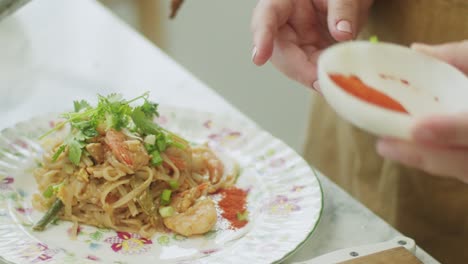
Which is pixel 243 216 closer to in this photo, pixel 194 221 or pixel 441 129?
pixel 194 221

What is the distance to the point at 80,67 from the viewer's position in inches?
66.4

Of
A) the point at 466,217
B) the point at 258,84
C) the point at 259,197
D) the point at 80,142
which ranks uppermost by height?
the point at 80,142

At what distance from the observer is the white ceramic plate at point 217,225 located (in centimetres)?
109

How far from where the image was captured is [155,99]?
1566 millimetres

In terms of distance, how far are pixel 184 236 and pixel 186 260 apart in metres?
0.07

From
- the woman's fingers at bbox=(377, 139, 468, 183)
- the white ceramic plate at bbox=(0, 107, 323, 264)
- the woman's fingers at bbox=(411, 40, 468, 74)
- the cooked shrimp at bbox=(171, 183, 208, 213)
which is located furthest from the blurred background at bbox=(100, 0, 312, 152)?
the woman's fingers at bbox=(377, 139, 468, 183)

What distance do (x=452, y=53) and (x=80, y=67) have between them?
3.02ft

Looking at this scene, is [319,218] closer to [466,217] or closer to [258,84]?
[466,217]

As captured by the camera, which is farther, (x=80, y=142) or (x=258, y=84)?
(x=258, y=84)

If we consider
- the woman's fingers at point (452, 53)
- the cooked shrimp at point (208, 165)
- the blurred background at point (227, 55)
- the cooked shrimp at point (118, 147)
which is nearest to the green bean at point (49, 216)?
the cooked shrimp at point (118, 147)

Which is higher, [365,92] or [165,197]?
[365,92]

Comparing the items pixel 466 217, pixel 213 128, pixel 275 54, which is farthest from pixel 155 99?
pixel 466 217

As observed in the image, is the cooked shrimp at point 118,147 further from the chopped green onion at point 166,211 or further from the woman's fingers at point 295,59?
the woman's fingers at point 295,59

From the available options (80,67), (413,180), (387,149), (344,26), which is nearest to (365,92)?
(387,149)
